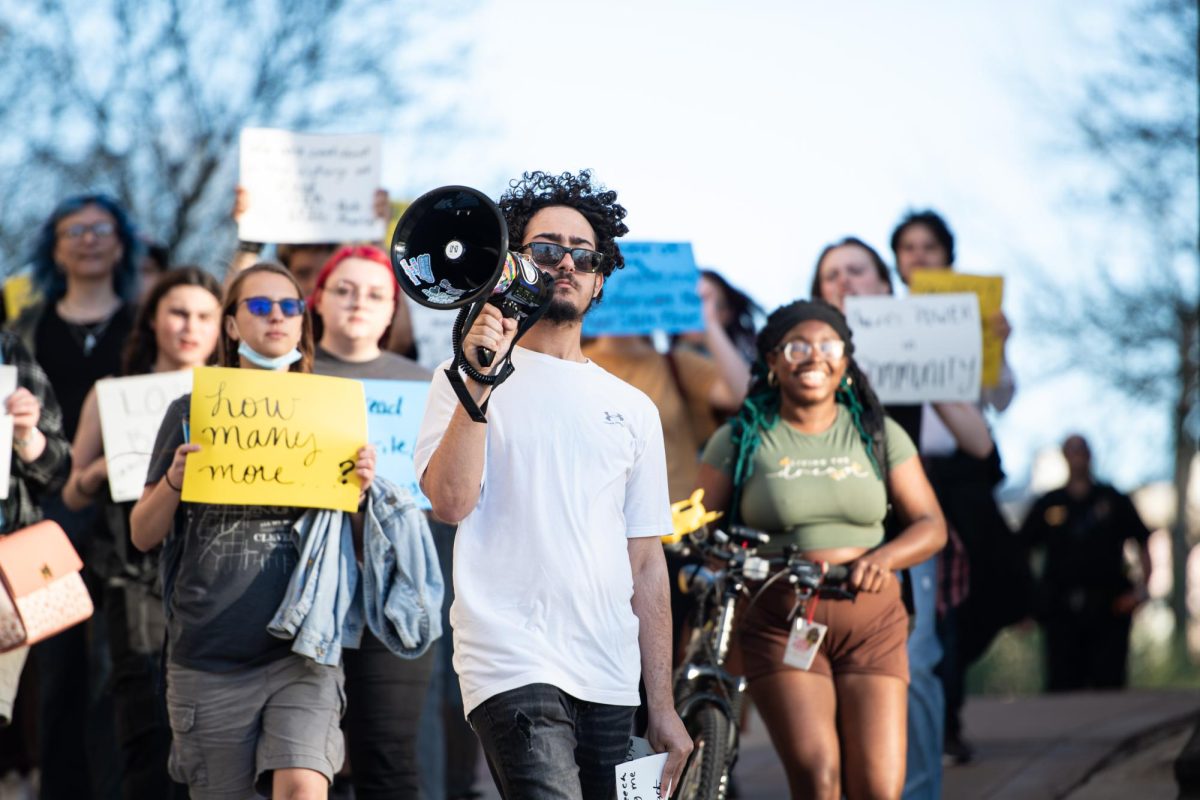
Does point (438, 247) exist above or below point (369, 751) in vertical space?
above

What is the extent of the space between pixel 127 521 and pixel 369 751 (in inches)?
61.2

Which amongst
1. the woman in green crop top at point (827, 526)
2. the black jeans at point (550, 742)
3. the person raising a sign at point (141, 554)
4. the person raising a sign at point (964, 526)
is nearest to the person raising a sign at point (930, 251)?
the person raising a sign at point (964, 526)

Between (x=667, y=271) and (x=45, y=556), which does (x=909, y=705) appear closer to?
(x=667, y=271)

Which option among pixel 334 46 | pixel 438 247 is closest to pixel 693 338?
pixel 438 247

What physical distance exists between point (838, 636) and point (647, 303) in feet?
8.46

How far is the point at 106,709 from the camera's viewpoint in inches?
279

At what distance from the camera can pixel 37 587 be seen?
5.42m

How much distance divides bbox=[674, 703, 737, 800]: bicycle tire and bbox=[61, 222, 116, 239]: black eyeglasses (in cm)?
348

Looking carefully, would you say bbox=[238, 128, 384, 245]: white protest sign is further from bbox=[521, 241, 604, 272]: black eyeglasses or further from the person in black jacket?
the person in black jacket

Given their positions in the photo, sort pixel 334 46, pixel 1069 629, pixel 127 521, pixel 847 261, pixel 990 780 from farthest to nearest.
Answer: pixel 334 46
pixel 1069 629
pixel 990 780
pixel 847 261
pixel 127 521

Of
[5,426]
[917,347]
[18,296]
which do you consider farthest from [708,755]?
[18,296]

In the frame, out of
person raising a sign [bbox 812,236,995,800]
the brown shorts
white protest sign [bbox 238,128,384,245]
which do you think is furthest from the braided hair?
white protest sign [bbox 238,128,384,245]

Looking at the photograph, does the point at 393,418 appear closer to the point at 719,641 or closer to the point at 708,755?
the point at 719,641

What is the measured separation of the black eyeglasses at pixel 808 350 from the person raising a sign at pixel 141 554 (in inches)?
83.2
